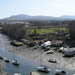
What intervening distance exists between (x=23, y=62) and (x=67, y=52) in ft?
29.6

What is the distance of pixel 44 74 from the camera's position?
54.9ft

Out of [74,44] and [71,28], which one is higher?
[71,28]

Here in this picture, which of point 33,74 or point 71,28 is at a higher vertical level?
point 71,28

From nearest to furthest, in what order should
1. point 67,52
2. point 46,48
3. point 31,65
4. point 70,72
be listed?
point 70,72
point 31,65
point 67,52
point 46,48

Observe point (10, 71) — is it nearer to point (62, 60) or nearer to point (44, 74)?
point (44, 74)

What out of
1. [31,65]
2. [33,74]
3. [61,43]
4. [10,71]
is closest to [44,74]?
[33,74]

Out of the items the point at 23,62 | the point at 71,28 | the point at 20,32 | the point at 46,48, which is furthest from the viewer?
the point at 20,32

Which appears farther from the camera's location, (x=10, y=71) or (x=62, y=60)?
(x=62, y=60)

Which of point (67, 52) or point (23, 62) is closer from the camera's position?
point (23, 62)

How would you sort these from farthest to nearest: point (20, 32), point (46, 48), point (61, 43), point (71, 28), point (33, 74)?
point (20, 32)
point (71, 28)
point (61, 43)
point (46, 48)
point (33, 74)

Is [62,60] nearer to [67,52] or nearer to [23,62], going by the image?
[67,52]

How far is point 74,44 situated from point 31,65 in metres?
15.8

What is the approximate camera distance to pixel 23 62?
2112 cm

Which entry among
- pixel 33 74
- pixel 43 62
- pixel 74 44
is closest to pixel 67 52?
pixel 43 62
